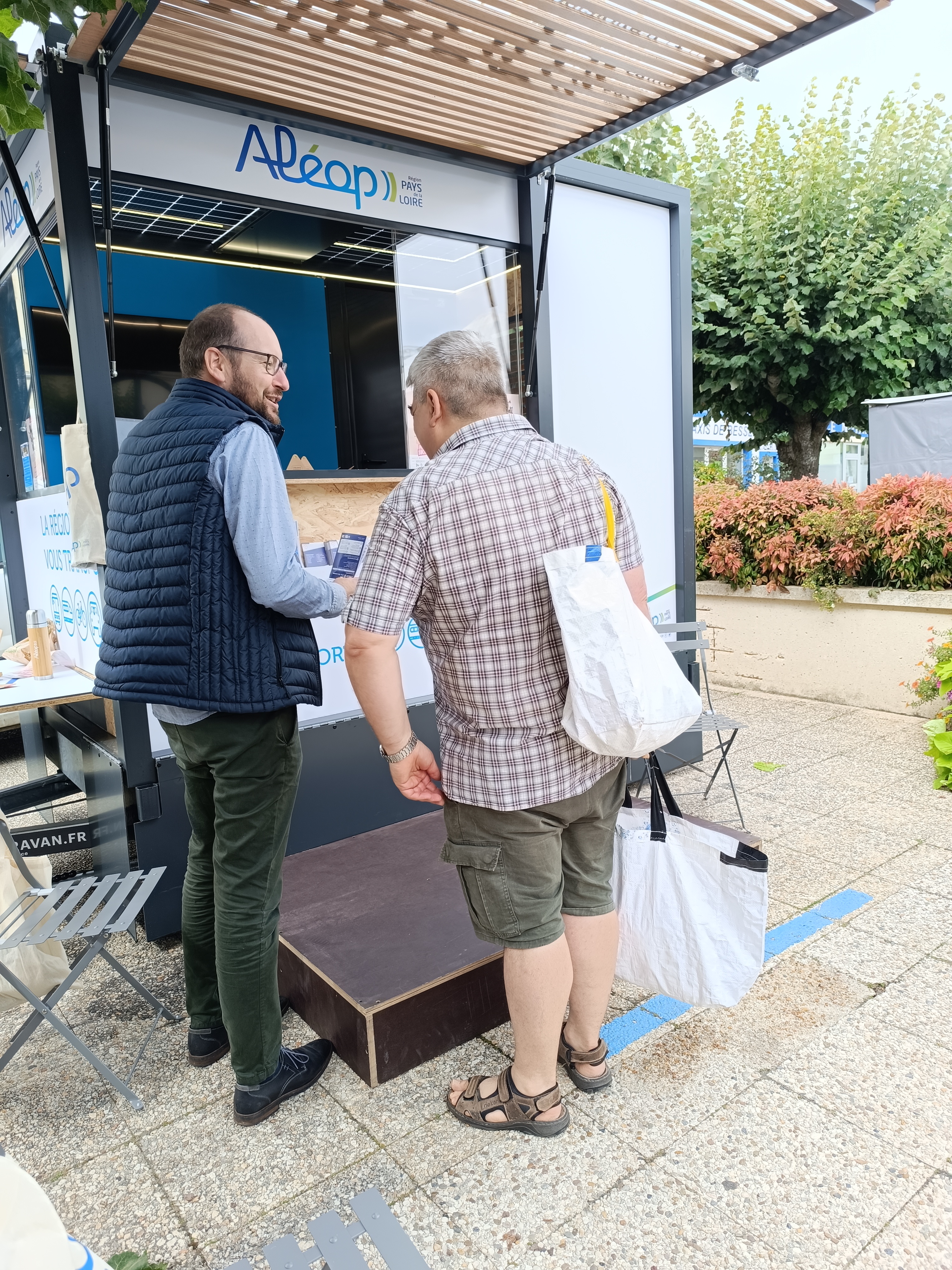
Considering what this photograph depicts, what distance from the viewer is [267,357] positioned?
7.62ft

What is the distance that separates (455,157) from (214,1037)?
3.92 metres

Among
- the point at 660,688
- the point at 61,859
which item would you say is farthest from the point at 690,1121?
the point at 61,859

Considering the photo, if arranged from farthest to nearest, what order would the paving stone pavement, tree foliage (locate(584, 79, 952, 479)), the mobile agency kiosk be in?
tree foliage (locate(584, 79, 952, 479)) < the mobile agency kiosk < the paving stone pavement

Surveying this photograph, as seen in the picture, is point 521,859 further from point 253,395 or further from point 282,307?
point 282,307

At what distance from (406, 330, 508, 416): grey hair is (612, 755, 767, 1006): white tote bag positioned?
1.02 metres

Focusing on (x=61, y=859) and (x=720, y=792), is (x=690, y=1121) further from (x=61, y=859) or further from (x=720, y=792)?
(x=61, y=859)

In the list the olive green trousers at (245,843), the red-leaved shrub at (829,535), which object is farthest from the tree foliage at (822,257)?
the olive green trousers at (245,843)

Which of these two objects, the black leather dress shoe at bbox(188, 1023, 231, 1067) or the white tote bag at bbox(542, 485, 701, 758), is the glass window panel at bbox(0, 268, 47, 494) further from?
the white tote bag at bbox(542, 485, 701, 758)

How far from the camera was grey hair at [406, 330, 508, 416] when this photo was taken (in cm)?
203

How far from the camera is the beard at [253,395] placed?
2.30 metres

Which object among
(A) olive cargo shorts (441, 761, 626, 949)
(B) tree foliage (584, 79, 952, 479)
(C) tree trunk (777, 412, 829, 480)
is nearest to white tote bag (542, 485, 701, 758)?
(A) olive cargo shorts (441, 761, 626, 949)

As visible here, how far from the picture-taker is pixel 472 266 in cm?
452

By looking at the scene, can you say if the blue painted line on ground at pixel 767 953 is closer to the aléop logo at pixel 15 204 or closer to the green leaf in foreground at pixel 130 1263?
the green leaf in foreground at pixel 130 1263

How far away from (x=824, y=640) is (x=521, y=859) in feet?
17.9
